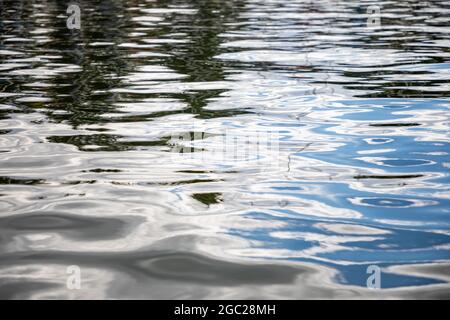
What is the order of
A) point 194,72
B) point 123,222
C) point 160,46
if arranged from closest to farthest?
point 123,222
point 194,72
point 160,46

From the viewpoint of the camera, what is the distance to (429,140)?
19.1ft

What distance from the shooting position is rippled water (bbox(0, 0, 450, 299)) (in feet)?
11.0

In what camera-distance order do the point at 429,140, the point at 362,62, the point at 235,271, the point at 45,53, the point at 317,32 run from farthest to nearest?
1. the point at 317,32
2. the point at 45,53
3. the point at 362,62
4. the point at 429,140
5. the point at 235,271

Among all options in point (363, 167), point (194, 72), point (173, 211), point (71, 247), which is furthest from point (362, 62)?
point (71, 247)

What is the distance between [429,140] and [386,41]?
8.07 meters

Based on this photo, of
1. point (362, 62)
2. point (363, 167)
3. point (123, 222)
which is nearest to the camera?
point (123, 222)

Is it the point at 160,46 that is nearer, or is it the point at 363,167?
the point at 363,167

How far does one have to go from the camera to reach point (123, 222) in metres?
4.03

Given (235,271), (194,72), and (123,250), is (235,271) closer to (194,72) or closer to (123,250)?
(123,250)

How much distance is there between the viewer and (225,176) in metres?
4.83

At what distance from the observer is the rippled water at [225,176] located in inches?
132

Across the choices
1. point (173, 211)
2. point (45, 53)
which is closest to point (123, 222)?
point (173, 211)
